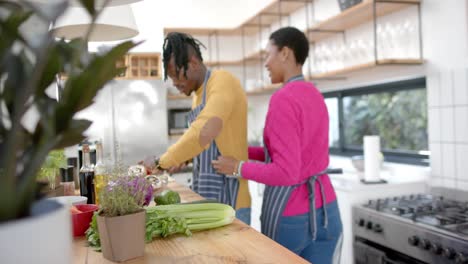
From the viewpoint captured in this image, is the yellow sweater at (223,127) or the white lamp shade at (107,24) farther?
the yellow sweater at (223,127)

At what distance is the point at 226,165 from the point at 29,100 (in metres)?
1.25

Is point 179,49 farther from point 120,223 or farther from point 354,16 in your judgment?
point 354,16

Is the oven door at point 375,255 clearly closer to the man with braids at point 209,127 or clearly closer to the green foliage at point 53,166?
the man with braids at point 209,127

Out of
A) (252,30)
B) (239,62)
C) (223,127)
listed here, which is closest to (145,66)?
(239,62)

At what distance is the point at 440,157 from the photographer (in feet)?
8.30

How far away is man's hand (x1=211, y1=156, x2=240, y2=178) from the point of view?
1667 millimetres

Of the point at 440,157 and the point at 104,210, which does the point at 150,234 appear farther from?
the point at 440,157

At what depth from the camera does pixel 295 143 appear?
5.01 feet

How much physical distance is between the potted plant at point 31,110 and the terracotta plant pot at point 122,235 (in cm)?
38

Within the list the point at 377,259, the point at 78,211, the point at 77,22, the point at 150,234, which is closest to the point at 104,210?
the point at 150,234

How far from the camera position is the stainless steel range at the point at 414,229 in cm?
180

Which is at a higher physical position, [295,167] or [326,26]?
[326,26]

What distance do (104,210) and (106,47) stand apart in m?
0.51

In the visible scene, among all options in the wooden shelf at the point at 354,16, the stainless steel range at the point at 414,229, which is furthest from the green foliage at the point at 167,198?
the wooden shelf at the point at 354,16
